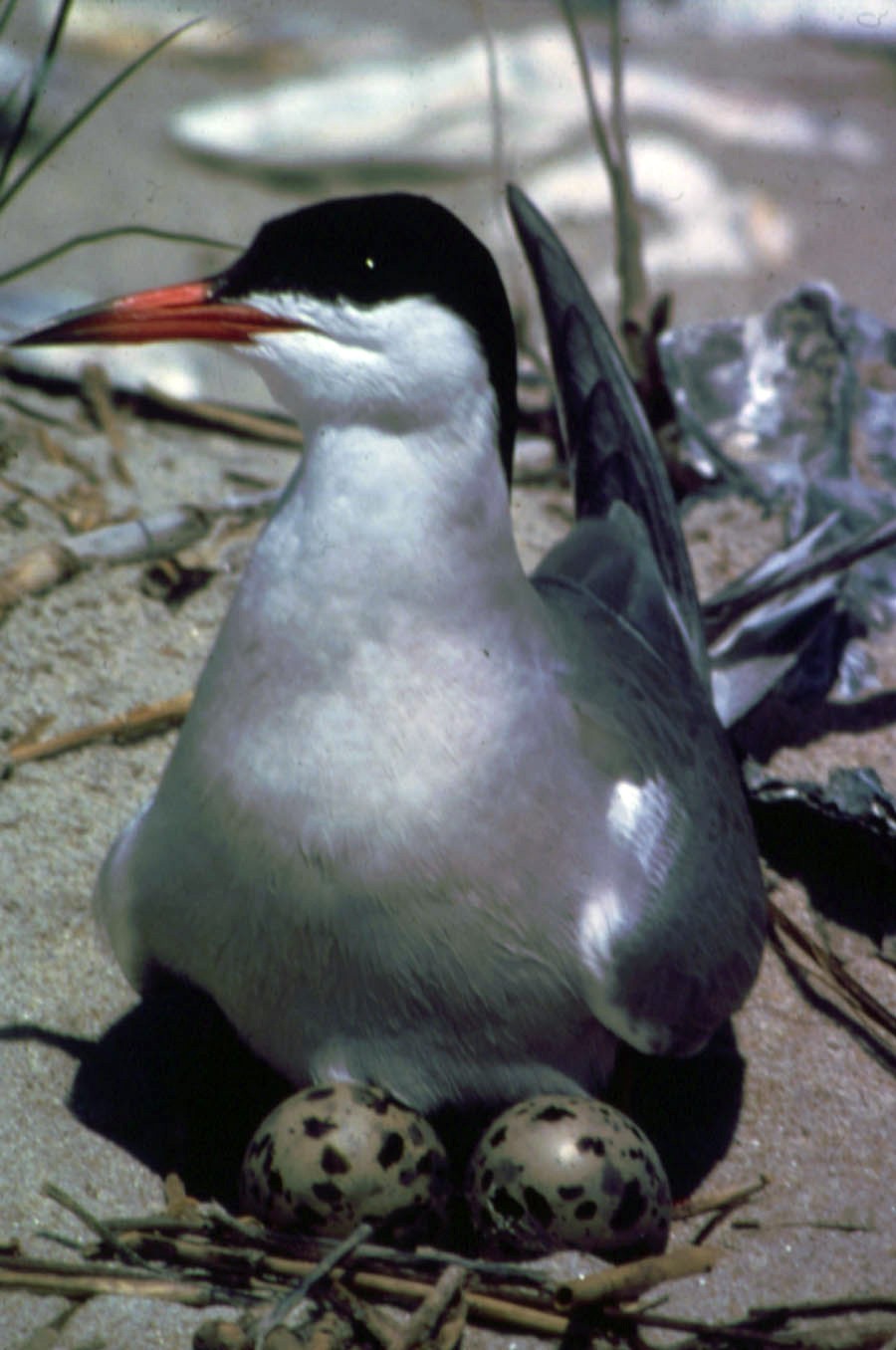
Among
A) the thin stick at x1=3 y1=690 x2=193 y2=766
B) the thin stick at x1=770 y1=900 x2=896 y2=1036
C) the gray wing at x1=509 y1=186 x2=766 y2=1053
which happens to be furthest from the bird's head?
the thin stick at x1=770 y1=900 x2=896 y2=1036

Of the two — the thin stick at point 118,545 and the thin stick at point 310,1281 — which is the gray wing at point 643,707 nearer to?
the thin stick at point 310,1281

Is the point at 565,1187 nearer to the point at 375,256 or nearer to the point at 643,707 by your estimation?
the point at 643,707

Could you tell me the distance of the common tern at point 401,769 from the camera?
196 cm

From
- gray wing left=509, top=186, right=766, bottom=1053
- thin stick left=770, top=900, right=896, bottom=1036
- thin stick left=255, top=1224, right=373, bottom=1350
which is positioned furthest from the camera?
thin stick left=770, top=900, right=896, bottom=1036

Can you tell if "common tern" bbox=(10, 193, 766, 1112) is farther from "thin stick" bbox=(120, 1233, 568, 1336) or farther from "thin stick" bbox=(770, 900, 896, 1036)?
"thin stick" bbox=(770, 900, 896, 1036)

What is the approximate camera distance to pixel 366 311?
1929 millimetres

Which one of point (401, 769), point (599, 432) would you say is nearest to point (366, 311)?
point (401, 769)

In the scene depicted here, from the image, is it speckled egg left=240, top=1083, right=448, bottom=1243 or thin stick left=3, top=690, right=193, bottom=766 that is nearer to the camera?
speckled egg left=240, top=1083, right=448, bottom=1243

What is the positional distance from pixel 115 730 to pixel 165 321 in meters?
1.15

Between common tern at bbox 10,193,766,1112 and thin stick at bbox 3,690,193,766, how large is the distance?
0.62 m

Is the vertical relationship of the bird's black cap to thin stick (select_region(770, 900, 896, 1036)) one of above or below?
above

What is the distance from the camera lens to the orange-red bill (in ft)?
6.49

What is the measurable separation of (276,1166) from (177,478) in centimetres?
200

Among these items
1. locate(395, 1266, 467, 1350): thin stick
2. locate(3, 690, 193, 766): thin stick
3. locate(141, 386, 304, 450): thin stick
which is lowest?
locate(395, 1266, 467, 1350): thin stick
